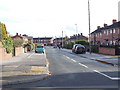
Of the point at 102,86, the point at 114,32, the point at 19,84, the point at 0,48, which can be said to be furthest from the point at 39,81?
the point at 114,32

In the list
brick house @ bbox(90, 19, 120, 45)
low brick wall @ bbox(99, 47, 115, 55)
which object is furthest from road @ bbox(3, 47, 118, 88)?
brick house @ bbox(90, 19, 120, 45)

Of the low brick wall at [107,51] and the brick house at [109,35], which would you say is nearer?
the low brick wall at [107,51]

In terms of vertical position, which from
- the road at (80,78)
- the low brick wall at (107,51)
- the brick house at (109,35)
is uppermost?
the brick house at (109,35)

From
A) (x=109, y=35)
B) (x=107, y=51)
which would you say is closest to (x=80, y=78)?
(x=107, y=51)

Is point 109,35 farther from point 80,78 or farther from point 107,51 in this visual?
point 80,78

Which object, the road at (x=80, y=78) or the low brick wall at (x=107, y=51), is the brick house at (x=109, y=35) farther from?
the road at (x=80, y=78)

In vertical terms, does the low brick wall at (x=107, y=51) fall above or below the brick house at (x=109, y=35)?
below

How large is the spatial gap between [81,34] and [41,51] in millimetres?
81895

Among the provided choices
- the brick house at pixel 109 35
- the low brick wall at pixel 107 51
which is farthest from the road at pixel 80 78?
the brick house at pixel 109 35

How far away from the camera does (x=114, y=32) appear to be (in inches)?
2248

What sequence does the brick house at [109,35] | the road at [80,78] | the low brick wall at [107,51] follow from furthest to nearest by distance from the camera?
1. the brick house at [109,35]
2. the low brick wall at [107,51]
3. the road at [80,78]

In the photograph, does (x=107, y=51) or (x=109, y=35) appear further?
(x=109, y=35)

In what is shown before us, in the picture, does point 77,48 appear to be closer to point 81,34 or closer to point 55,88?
point 55,88

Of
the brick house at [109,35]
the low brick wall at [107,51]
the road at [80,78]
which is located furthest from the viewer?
the brick house at [109,35]
